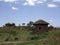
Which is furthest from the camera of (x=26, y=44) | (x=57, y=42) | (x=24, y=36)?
(x=24, y=36)

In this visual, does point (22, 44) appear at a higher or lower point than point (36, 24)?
lower

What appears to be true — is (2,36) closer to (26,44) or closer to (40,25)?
(26,44)

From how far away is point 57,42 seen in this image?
17281mm

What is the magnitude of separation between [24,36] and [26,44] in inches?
181

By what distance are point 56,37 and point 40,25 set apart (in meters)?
52.3

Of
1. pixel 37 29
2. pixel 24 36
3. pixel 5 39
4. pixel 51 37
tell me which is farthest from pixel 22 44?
pixel 37 29

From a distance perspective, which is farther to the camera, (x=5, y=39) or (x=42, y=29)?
(x=42, y=29)

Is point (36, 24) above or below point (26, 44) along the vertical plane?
above

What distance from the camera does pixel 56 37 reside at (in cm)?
1730

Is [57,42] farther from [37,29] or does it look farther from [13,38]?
[37,29]

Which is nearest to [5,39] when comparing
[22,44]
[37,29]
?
[22,44]

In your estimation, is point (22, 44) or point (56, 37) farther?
point (22, 44)

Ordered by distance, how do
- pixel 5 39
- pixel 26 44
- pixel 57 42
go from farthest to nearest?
1. pixel 5 39
2. pixel 26 44
3. pixel 57 42

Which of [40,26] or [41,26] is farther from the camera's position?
[41,26]
